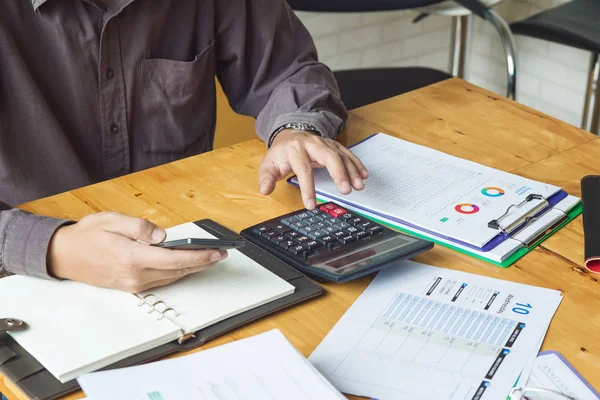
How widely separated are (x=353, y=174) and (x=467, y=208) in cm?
16

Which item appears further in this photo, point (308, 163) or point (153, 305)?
point (308, 163)

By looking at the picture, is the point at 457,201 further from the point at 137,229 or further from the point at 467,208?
the point at 137,229

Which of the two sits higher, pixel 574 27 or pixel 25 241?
pixel 25 241

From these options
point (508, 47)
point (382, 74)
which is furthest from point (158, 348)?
point (508, 47)

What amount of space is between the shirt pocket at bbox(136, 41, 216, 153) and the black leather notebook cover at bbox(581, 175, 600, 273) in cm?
64

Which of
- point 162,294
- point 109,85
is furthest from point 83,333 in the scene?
point 109,85

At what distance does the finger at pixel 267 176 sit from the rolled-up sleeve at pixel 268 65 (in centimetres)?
16

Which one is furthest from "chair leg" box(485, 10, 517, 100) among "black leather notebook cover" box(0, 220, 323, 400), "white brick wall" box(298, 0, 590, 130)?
"black leather notebook cover" box(0, 220, 323, 400)

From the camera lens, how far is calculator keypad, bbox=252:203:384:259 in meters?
0.94

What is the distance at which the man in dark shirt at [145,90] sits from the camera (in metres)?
1.16

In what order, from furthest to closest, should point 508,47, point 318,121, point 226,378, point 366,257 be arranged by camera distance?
point 508,47, point 318,121, point 366,257, point 226,378

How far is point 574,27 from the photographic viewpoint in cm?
243

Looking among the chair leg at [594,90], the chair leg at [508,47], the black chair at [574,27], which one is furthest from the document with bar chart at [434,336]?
the chair leg at [594,90]

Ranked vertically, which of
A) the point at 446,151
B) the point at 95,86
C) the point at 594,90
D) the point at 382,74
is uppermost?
the point at 95,86
